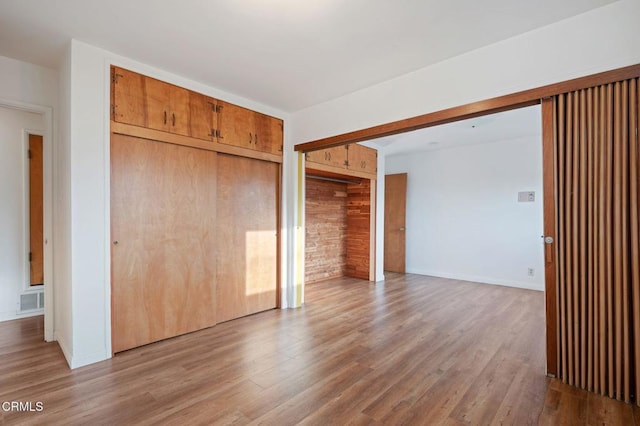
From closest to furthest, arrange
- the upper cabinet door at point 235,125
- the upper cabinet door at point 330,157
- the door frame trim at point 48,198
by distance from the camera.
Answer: the door frame trim at point 48,198, the upper cabinet door at point 235,125, the upper cabinet door at point 330,157

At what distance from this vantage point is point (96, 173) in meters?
2.56

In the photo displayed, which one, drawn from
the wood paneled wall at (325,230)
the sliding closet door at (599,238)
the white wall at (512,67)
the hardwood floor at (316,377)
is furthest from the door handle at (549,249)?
the wood paneled wall at (325,230)

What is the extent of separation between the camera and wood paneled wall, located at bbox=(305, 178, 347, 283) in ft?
18.3

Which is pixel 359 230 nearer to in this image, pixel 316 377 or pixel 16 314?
pixel 316 377

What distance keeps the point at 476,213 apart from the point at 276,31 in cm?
514

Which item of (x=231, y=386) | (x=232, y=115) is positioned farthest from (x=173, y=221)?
(x=231, y=386)

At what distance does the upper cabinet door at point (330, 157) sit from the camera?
4578mm

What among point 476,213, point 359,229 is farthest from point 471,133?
point 359,229

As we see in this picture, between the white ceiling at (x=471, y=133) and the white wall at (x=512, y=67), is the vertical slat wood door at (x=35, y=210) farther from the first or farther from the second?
the white ceiling at (x=471, y=133)

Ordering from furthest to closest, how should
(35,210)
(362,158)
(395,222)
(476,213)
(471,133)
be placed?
(395,222), (476,213), (362,158), (471,133), (35,210)

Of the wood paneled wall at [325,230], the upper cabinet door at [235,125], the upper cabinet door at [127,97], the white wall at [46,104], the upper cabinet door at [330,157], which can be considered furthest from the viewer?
the wood paneled wall at [325,230]

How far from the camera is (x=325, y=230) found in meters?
5.86

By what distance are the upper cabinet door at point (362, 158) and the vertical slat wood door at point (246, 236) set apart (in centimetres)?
171

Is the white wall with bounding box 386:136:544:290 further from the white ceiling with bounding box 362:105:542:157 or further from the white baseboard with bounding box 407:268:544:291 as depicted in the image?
the white ceiling with bounding box 362:105:542:157
